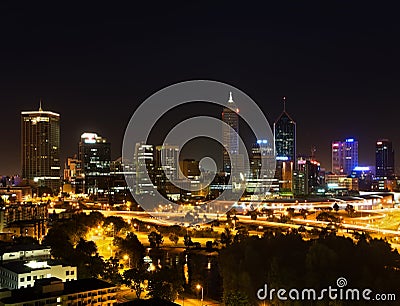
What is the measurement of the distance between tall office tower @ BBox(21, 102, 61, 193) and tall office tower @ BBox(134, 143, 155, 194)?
5.44 metres

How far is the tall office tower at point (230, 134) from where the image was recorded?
3665 centimetres

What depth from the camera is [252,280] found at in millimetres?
6285

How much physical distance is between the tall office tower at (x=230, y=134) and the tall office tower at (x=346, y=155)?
13.4m

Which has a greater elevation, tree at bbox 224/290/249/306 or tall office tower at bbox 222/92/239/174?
tall office tower at bbox 222/92/239/174

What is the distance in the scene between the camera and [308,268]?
19.1ft

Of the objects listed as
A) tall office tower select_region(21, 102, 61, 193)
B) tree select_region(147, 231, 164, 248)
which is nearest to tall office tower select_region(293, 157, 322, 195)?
tall office tower select_region(21, 102, 61, 193)

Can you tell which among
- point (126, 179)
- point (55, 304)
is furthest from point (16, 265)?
point (126, 179)

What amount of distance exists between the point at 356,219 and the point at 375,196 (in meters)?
9.11

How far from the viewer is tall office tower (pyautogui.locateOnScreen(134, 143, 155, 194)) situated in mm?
28984

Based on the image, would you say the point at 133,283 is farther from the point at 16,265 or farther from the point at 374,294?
the point at 374,294

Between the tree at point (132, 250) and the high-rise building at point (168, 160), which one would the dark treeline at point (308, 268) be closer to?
the tree at point (132, 250)

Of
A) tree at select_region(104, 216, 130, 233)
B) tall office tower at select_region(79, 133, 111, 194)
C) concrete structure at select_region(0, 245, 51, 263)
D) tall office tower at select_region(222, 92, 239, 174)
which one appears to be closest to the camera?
concrete structure at select_region(0, 245, 51, 263)

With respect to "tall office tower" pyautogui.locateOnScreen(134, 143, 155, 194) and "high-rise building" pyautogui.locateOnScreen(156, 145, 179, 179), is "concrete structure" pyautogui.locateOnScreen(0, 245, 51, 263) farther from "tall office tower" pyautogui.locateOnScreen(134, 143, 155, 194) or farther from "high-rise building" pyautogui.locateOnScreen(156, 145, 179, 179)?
"high-rise building" pyautogui.locateOnScreen(156, 145, 179, 179)

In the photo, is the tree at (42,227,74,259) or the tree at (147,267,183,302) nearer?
the tree at (147,267,183,302)
